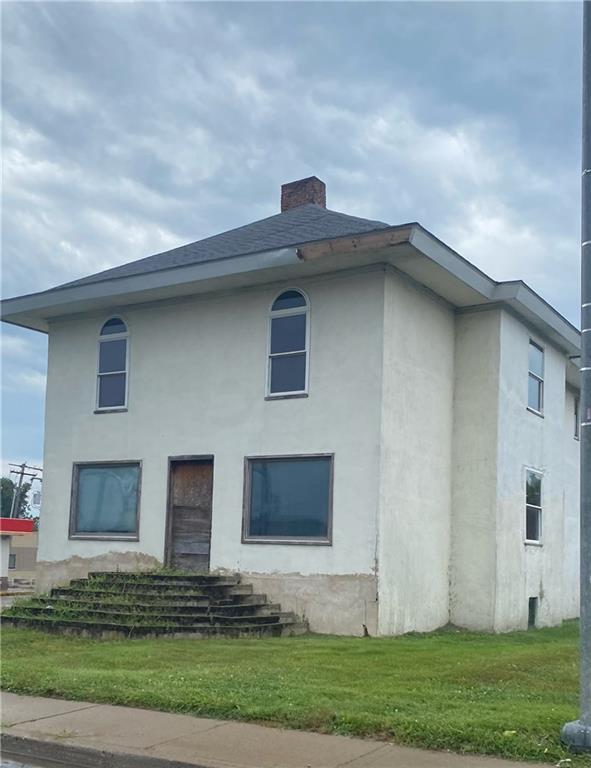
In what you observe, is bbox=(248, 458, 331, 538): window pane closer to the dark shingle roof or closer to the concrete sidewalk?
the dark shingle roof

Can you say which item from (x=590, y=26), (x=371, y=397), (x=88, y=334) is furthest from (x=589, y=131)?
(x=88, y=334)

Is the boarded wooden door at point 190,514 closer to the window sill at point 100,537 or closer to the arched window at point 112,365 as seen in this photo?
the window sill at point 100,537

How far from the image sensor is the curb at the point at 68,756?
6746 millimetres

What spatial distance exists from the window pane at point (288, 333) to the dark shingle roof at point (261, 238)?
135 cm

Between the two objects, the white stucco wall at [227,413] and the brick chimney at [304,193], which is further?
the brick chimney at [304,193]

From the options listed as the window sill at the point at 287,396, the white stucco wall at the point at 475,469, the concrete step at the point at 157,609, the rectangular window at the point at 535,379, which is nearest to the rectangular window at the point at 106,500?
the concrete step at the point at 157,609

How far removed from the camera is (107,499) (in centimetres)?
1802

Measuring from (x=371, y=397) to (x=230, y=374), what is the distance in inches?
119

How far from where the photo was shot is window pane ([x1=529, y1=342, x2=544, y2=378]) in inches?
752

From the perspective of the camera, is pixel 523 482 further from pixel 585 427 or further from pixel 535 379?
pixel 585 427

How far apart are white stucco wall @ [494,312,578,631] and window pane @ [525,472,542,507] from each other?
228 mm

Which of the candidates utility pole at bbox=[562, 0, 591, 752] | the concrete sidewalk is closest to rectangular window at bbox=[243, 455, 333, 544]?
the concrete sidewalk

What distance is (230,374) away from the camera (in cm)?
1675

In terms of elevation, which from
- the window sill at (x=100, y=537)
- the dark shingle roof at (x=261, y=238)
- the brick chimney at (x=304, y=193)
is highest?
the brick chimney at (x=304, y=193)
